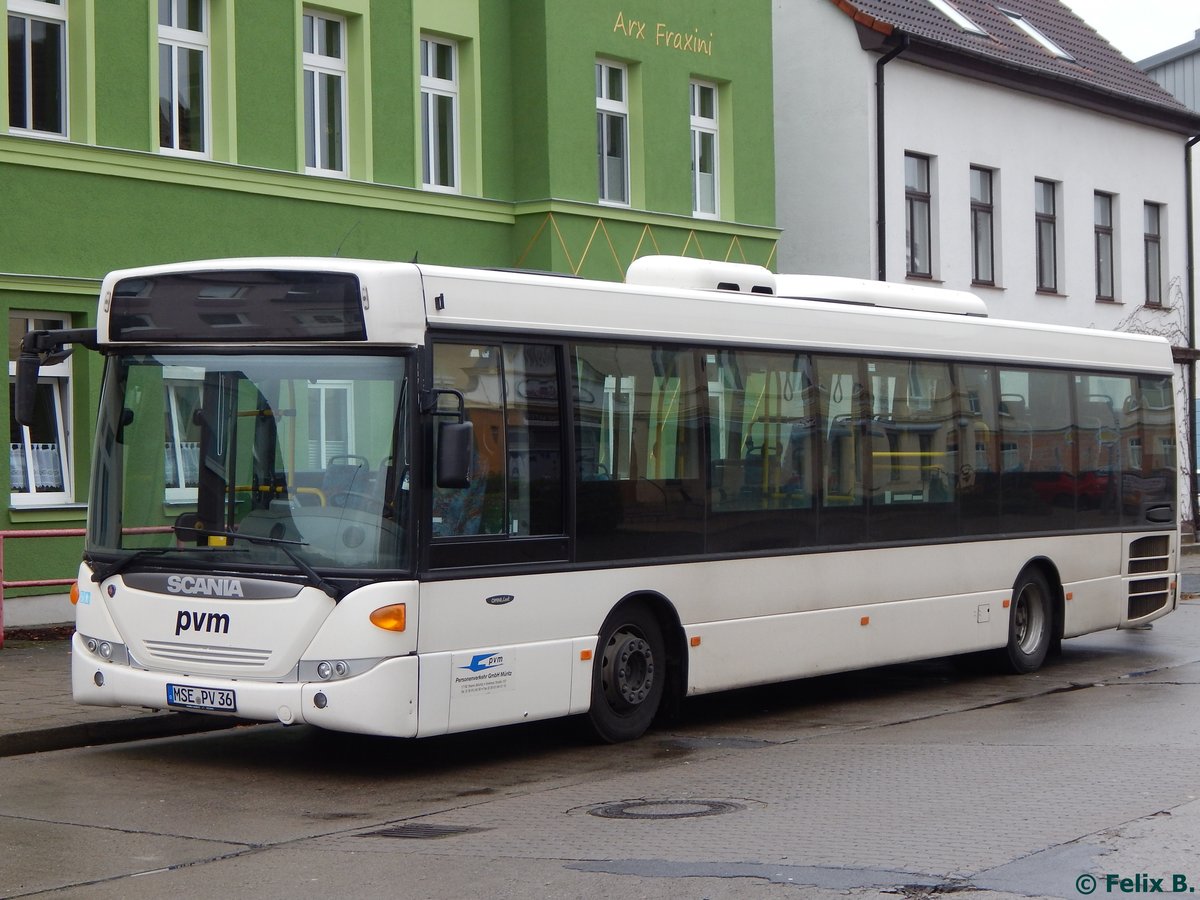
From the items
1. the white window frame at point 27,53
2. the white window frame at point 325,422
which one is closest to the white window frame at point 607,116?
the white window frame at point 27,53

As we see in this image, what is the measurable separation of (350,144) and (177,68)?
7.72 ft

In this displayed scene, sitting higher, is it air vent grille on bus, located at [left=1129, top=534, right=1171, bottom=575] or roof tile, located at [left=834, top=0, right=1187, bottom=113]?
roof tile, located at [left=834, top=0, right=1187, bottom=113]

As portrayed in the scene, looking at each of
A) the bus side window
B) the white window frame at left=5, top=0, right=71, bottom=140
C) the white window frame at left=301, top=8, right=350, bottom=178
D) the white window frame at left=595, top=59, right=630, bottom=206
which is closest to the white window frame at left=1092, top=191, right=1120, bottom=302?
the white window frame at left=595, top=59, right=630, bottom=206

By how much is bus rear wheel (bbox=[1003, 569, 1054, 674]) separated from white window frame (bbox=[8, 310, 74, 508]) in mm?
8843

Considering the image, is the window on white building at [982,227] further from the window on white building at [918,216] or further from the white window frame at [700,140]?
the white window frame at [700,140]

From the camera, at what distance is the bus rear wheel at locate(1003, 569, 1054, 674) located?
15.3m

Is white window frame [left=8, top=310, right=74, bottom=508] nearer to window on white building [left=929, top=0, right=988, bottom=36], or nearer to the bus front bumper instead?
the bus front bumper

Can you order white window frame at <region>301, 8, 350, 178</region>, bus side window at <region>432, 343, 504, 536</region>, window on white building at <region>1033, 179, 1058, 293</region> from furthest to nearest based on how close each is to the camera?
window on white building at <region>1033, 179, 1058, 293</region>
white window frame at <region>301, 8, 350, 178</region>
bus side window at <region>432, 343, 504, 536</region>

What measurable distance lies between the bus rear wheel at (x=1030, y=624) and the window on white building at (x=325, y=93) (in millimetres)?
9005

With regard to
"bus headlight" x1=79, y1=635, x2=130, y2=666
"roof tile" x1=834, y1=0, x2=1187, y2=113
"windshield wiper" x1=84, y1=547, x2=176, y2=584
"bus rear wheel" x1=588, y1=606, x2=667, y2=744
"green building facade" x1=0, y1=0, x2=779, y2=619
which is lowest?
"bus rear wheel" x1=588, y1=606, x2=667, y2=744

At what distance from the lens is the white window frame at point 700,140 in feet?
80.8

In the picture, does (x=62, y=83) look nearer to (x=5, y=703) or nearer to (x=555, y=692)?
(x=5, y=703)

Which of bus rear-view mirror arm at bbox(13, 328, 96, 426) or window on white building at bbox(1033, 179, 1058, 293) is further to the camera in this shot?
window on white building at bbox(1033, 179, 1058, 293)

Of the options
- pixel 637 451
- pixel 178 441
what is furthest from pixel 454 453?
pixel 637 451
